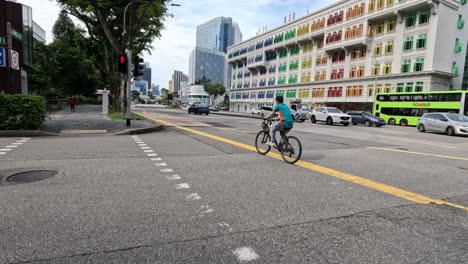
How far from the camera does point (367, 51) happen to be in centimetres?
4891

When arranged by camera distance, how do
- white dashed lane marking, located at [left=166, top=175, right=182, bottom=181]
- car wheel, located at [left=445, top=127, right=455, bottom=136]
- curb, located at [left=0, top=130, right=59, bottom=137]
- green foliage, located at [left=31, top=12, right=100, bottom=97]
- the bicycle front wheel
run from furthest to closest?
green foliage, located at [left=31, top=12, right=100, bottom=97] → car wheel, located at [left=445, top=127, right=455, bottom=136] → curb, located at [left=0, top=130, right=59, bottom=137] → the bicycle front wheel → white dashed lane marking, located at [left=166, top=175, right=182, bottom=181]

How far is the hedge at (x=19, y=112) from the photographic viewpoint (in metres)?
11.5

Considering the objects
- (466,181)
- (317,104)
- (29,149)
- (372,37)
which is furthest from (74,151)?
(317,104)

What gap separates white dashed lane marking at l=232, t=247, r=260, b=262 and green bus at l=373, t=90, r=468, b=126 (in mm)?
31408

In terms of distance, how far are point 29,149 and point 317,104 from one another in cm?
5391

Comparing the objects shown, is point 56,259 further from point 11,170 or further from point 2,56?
point 2,56

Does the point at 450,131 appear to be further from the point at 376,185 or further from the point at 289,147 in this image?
the point at 376,185

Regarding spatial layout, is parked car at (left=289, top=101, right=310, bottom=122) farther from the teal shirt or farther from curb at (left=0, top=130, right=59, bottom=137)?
the teal shirt

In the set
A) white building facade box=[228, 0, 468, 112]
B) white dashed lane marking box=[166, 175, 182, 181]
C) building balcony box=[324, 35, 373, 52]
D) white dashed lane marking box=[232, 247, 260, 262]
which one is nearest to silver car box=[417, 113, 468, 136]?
white dashed lane marking box=[166, 175, 182, 181]

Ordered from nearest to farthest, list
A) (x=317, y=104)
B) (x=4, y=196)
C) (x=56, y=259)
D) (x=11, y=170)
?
(x=56, y=259)
(x=4, y=196)
(x=11, y=170)
(x=317, y=104)

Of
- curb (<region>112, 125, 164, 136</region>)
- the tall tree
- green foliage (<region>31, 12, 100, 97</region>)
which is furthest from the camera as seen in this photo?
green foliage (<region>31, 12, 100, 97</region>)

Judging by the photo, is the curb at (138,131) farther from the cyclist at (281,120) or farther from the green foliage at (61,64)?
the green foliage at (61,64)

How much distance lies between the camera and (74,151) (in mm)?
8641

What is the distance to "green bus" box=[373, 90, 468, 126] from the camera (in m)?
27.8
